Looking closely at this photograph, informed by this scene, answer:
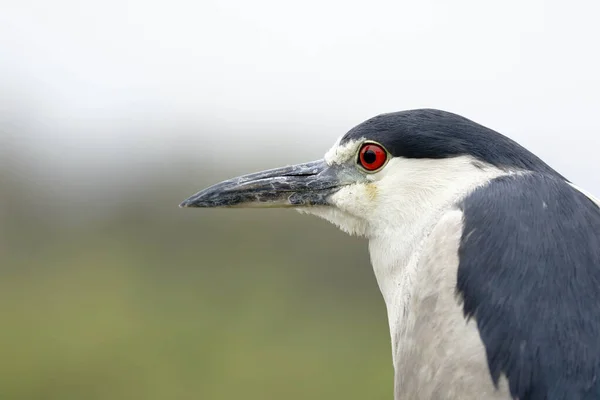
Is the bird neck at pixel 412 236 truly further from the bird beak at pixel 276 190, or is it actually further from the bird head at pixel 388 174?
the bird beak at pixel 276 190

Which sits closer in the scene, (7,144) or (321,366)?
(321,366)

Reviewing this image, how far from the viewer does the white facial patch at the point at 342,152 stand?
2.66 meters

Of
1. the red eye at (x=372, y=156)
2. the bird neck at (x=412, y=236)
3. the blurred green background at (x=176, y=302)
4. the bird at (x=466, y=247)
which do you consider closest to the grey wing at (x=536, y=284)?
the bird at (x=466, y=247)

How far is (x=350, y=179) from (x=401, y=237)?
0.32 meters

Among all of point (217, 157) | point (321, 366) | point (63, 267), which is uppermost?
point (217, 157)

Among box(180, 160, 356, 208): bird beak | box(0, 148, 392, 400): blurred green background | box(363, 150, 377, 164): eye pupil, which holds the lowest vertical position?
box(0, 148, 392, 400): blurred green background

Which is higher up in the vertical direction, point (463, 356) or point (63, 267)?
point (463, 356)

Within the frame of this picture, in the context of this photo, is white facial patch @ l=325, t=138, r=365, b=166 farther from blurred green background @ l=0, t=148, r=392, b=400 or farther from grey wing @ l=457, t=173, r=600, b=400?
blurred green background @ l=0, t=148, r=392, b=400

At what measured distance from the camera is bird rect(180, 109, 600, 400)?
1898 mm

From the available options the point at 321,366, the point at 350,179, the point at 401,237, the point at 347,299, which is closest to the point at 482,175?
the point at 401,237

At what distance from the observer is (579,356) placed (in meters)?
1.84

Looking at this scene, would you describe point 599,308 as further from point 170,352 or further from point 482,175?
point 170,352

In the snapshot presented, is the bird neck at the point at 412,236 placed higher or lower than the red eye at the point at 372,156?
lower

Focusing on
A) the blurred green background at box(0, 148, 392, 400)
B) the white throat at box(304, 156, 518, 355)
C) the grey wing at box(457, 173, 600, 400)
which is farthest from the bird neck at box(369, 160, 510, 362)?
the blurred green background at box(0, 148, 392, 400)
